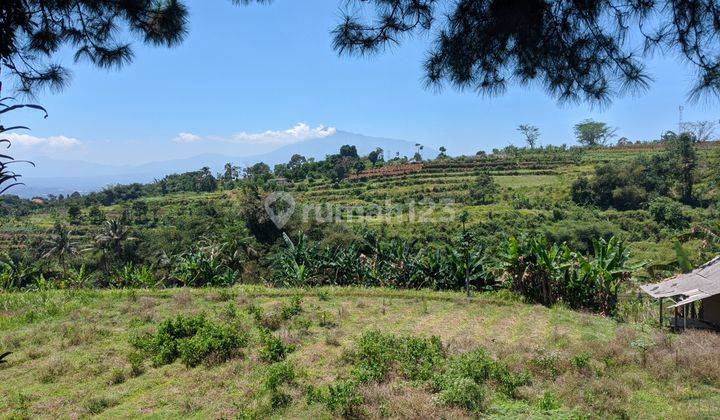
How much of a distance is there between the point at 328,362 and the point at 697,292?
23.3 ft

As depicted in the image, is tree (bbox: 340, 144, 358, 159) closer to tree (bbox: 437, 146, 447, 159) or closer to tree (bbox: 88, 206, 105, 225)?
tree (bbox: 437, 146, 447, 159)

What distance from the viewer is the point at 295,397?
5719mm

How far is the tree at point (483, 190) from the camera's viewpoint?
159 ft

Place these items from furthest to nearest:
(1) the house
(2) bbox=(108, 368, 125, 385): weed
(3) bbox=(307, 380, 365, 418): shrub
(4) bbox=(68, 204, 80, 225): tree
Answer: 1. (4) bbox=(68, 204, 80, 225): tree
2. (1) the house
3. (2) bbox=(108, 368, 125, 385): weed
4. (3) bbox=(307, 380, 365, 418): shrub

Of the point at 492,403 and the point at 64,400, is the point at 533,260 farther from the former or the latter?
the point at 64,400

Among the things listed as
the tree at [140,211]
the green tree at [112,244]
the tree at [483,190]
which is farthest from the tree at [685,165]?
the tree at [140,211]

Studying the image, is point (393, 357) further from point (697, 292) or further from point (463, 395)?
point (697, 292)

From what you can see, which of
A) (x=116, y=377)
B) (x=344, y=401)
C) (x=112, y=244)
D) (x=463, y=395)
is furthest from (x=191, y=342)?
(x=112, y=244)

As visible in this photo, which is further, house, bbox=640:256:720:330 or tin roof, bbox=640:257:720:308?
house, bbox=640:256:720:330

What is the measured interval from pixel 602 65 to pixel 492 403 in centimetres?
385

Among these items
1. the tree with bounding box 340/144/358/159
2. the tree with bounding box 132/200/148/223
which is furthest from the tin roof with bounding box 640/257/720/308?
the tree with bounding box 340/144/358/159

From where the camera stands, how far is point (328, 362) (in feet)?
23.7

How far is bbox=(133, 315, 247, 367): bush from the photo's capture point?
7227mm

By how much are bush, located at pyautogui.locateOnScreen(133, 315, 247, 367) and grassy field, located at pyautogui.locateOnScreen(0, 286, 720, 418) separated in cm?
16
